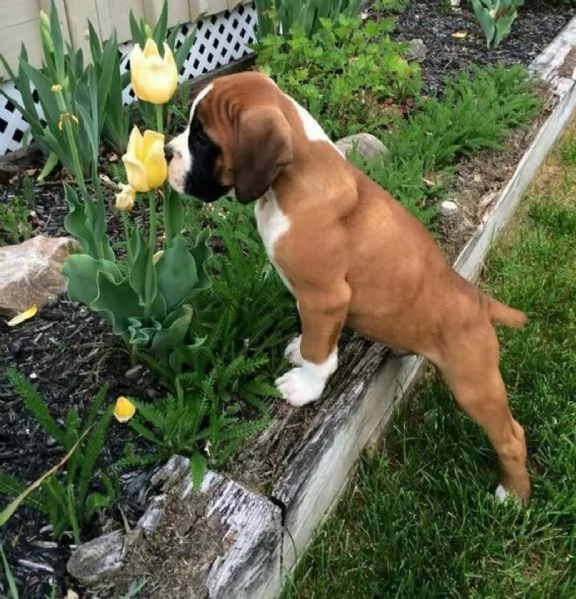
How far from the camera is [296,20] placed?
4.34 metres

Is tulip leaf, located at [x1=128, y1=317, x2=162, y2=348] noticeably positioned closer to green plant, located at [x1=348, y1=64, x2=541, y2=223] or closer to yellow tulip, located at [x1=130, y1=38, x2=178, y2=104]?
yellow tulip, located at [x1=130, y1=38, x2=178, y2=104]

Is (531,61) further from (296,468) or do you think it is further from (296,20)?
(296,468)

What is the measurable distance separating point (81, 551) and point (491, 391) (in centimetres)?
125

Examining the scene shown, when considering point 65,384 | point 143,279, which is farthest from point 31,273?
point 143,279

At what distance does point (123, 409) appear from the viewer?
2.09m

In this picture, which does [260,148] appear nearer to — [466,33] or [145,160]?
[145,160]

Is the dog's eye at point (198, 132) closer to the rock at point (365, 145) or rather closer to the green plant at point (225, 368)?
the green plant at point (225, 368)

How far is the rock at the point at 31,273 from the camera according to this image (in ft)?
8.59

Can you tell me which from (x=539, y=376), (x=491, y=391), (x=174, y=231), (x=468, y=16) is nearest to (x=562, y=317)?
(x=539, y=376)

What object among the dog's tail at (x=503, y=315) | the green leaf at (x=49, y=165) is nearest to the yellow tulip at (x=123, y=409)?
the dog's tail at (x=503, y=315)

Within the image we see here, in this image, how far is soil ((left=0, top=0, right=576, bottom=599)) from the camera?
1.92m

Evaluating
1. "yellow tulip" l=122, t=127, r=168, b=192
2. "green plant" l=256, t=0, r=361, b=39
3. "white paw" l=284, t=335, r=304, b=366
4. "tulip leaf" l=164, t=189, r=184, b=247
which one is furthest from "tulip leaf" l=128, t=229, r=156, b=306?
"green plant" l=256, t=0, r=361, b=39

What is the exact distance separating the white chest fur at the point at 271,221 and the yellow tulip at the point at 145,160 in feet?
1.11

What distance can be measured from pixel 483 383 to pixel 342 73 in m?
2.49
